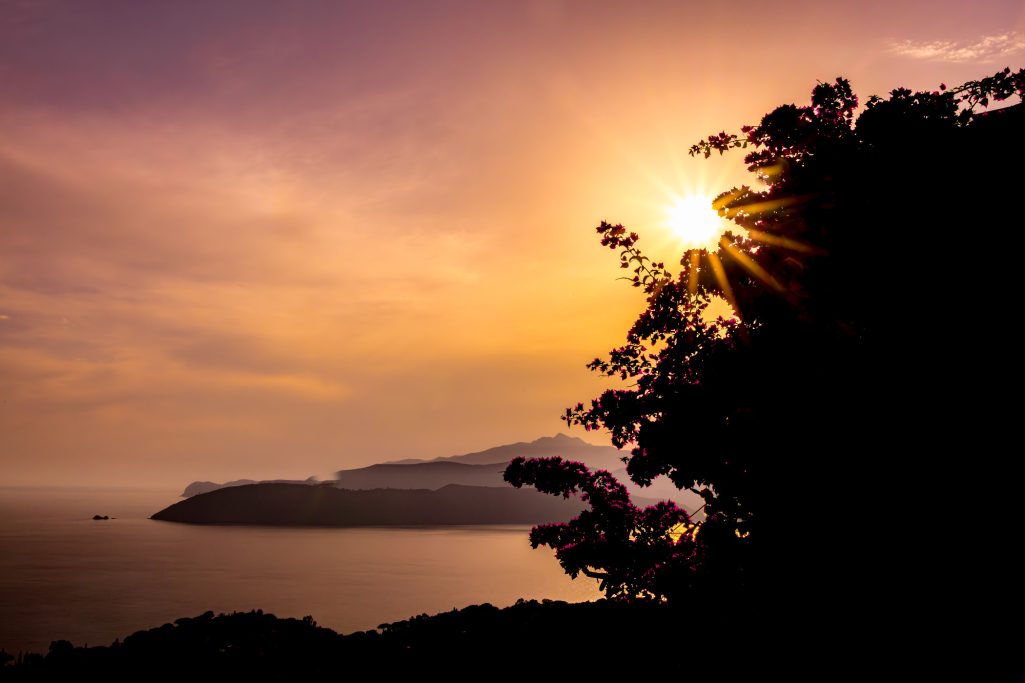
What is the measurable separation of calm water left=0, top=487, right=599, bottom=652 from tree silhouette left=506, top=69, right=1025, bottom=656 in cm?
5005

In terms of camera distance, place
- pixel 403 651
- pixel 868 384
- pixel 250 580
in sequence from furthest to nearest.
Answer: pixel 250 580 < pixel 403 651 < pixel 868 384

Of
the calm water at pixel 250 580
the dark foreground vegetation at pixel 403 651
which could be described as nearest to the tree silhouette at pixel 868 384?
the dark foreground vegetation at pixel 403 651

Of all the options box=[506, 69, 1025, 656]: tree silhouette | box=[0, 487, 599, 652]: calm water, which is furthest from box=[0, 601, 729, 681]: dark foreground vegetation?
box=[0, 487, 599, 652]: calm water

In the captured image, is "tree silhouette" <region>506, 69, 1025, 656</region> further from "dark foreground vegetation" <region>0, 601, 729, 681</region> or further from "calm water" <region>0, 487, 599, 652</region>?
"calm water" <region>0, 487, 599, 652</region>

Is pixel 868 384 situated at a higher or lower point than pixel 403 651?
higher

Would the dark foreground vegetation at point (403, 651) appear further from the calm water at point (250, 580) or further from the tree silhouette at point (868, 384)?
the calm water at point (250, 580)

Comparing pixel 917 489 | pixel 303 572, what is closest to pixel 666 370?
pixel 917 489

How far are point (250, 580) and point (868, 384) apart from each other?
332 ft

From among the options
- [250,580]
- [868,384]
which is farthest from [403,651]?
[250,580]

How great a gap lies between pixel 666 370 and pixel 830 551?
3926mm

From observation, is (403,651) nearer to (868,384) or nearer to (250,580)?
(868,384)

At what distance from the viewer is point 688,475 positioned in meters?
8.50

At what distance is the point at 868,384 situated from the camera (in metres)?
6.60

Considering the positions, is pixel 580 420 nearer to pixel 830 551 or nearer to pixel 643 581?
pixel 643 581
